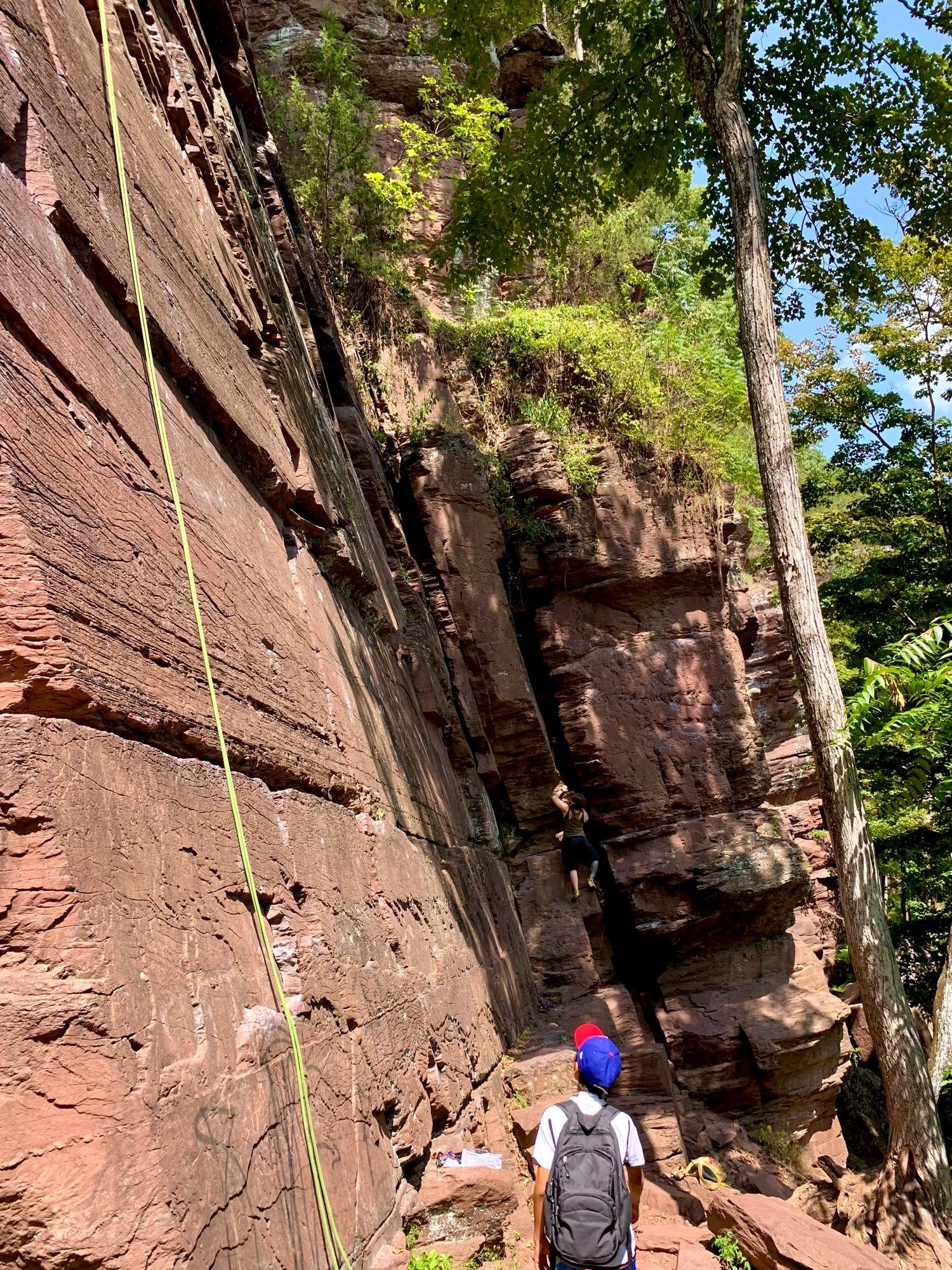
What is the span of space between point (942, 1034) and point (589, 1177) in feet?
15.8

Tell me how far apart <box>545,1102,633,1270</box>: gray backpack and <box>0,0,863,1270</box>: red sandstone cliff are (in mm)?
799

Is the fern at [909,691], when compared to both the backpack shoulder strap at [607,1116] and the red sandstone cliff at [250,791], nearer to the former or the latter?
the red sandstone cliff at [250,791]

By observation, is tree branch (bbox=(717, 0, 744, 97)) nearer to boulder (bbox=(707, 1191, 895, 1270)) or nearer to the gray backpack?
the gray backpack

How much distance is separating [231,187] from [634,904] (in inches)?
386

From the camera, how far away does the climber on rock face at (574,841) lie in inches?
482

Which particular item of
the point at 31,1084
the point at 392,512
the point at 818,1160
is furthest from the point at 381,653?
the point at 818,1160

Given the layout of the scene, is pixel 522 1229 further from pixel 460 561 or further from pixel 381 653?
pixel 460 561

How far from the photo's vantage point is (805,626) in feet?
23.7

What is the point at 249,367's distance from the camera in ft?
19.1

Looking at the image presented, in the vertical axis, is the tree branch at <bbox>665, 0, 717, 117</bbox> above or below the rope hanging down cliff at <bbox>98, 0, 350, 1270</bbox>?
above

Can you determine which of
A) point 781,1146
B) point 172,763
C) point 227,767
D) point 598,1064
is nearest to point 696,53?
point 227,767

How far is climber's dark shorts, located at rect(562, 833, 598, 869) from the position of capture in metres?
12.2

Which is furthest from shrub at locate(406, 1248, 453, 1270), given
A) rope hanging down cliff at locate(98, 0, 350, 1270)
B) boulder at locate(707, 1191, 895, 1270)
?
boulder at locate(707, 1191, 895, 1270)

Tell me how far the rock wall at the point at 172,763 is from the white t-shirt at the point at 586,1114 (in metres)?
0.78
